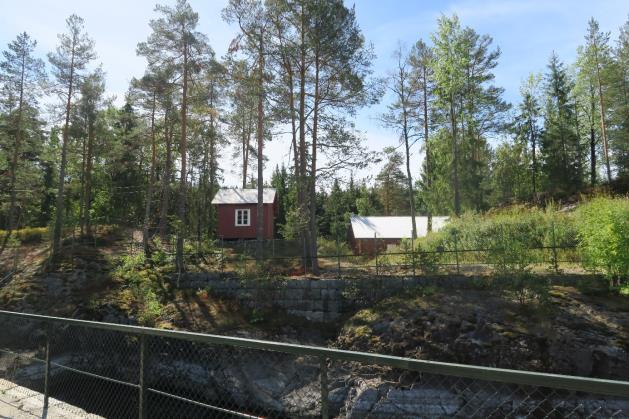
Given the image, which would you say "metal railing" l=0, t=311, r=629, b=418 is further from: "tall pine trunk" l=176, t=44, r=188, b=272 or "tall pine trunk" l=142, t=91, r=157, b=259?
"tall pine trunk" l=142, t=91, r=157, b=259

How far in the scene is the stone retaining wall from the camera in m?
13.8

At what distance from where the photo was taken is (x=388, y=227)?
1217 inches

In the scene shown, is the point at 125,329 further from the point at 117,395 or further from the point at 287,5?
the point at 287,5

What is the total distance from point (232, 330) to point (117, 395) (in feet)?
15.1

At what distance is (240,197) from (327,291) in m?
15.8

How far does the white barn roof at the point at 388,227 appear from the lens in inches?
1165

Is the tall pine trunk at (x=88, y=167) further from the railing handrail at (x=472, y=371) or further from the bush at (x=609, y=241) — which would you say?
the railing handrail at (x=472, y=371)

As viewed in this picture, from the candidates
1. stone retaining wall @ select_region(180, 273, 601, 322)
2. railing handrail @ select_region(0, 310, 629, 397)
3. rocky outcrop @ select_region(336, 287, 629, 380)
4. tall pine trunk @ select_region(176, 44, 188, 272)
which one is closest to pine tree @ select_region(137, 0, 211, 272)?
tall pine trunk @ select_region(176, 44, 188, 272)

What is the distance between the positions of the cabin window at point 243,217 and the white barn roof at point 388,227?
25.7 feet

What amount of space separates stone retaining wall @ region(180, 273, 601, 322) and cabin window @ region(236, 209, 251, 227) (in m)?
12.4

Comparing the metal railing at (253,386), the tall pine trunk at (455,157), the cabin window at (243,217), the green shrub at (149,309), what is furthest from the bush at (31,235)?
the tall pine trunk at (455,157)

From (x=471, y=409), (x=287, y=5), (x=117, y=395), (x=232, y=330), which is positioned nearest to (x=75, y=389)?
(x=117, y=395)

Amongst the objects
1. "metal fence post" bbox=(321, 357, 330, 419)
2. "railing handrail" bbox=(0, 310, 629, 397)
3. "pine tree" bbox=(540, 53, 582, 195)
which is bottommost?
"metal fence post" bbox=(321, 357, 330, 419)

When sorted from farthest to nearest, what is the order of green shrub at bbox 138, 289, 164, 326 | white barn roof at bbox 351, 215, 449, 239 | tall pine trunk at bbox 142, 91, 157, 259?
white barn roof at bbox 351, 215, 449, 239 → tall pine trunk at bbox 142, 91, 157, 259 → green shrub at bbox 138, 289, 164, 326
